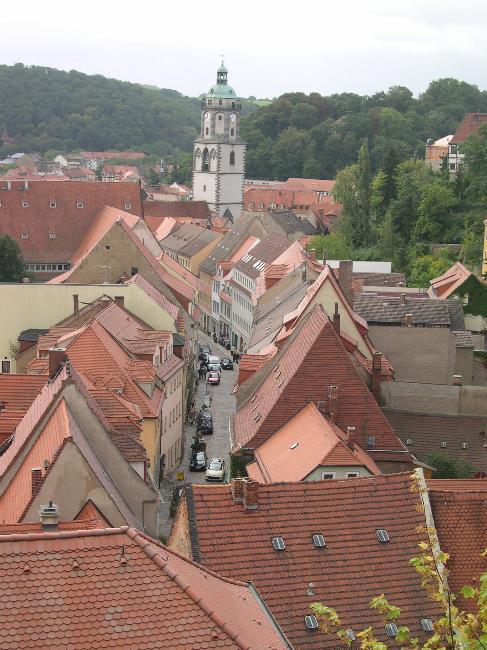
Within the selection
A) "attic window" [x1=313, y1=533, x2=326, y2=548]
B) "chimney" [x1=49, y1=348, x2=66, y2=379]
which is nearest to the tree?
"chimney" [x1=49, y1=348, x2=66, y2=379]

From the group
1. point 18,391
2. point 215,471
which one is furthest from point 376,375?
point 18,391

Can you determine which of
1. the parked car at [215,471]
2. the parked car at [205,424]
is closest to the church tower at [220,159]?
the parked car at [205,424]

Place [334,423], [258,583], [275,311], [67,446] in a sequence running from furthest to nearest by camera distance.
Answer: [275,311] < [334,423] < [67,446] < [258,583]

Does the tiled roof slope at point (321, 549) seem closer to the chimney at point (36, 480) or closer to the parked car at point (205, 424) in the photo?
the chimney at point (36, 480)

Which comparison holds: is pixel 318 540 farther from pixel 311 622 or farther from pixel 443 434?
pixel 443 434

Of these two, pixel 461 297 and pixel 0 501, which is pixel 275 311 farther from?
pixel 0 501

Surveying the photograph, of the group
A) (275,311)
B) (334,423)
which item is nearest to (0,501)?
(334,423)
